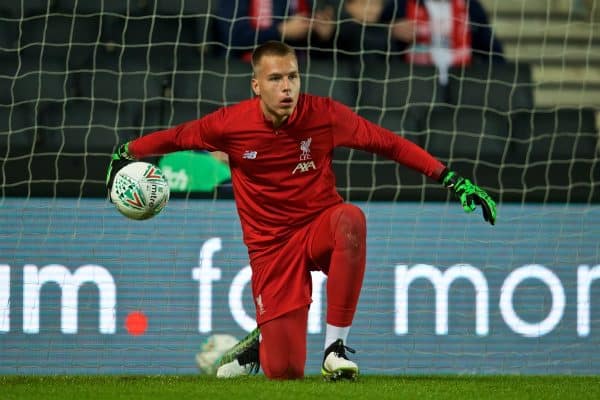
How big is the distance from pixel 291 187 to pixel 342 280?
1.94 feet

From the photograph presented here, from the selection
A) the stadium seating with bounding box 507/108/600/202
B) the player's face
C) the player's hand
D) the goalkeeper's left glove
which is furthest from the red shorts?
the stadium seating with bounding box 507/108/600/202

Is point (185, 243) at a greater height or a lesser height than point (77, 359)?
greater

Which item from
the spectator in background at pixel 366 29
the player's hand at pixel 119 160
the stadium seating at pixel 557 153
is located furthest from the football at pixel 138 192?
the spectator in background at pixel 366 29

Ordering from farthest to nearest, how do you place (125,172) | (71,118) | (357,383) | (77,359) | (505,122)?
1. (505,122)
2. (71,118)
3. (77,359)
4. (125,172)
5. (357,383)

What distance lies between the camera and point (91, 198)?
7.07 metres

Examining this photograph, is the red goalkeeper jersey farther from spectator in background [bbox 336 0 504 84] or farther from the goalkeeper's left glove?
spectator in background [bbox 336 0 504 84]

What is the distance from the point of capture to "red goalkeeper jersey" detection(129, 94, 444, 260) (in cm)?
542

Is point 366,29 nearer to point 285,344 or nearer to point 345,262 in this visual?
point 285,344

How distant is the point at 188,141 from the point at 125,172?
0.33 metres

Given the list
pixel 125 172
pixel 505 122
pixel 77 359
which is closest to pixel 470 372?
pixel 505 122

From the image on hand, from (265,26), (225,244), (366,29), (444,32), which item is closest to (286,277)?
(225,244)

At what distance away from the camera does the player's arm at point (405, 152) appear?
5.16 metres

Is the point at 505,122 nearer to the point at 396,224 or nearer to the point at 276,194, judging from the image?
the point at 396,224

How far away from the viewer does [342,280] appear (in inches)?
202
